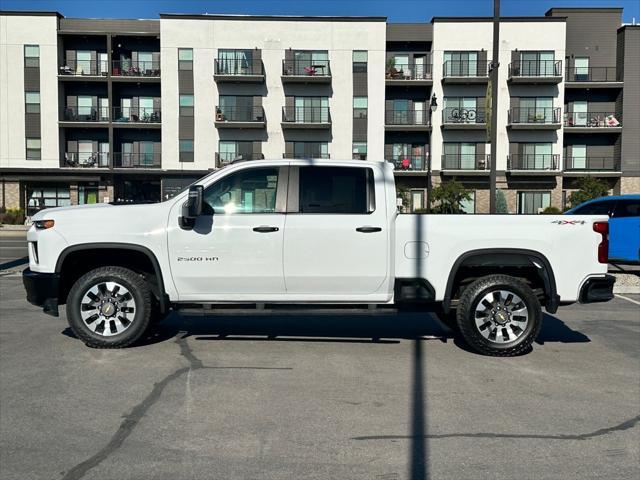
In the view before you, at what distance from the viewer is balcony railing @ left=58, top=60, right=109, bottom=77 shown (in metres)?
43.9

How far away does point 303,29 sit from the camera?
4297cm

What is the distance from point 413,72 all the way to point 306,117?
8731 millimetres

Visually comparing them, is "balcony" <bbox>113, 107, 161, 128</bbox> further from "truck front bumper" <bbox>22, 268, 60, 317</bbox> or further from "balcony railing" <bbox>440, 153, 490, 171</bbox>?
"truck front bumper" <bbox>22, 268, 60, 317</bbox>

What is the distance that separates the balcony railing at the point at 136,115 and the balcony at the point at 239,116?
4903 mm

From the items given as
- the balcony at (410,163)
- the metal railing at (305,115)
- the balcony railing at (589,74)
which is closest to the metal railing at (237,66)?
the metal railing at (305,115)

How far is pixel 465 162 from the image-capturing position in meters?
44.1

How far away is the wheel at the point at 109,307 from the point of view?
21.2 feet

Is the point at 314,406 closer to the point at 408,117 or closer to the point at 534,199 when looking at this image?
the point at 408,117

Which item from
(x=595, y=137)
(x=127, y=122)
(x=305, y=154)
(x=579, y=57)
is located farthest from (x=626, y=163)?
(x=127, y=122)

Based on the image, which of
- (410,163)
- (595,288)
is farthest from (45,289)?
(410,163)

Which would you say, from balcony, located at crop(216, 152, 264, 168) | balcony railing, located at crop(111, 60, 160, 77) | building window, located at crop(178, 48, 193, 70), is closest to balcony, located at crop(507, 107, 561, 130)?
balcony, located at crop(216, 152, 264, 168)

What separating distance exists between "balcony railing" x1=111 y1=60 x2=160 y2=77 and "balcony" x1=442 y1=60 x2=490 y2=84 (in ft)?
70.0

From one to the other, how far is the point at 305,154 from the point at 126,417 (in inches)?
1572

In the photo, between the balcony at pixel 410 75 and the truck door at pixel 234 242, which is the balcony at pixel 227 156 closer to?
the balcony at pixel 410 75
